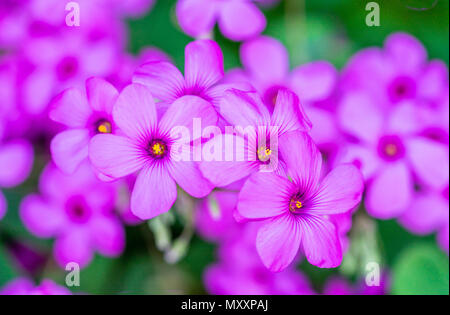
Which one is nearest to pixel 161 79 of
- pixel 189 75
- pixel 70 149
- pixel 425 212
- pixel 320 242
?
pixel 189 75

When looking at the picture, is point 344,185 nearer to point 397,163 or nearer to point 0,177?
point 397,163

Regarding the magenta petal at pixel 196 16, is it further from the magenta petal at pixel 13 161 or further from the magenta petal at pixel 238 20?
the magenta petal at pixel 13 161

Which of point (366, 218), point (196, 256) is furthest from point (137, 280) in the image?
point (366, 218)

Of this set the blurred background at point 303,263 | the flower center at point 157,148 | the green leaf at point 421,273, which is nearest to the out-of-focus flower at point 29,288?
the blurred background at point 303,263

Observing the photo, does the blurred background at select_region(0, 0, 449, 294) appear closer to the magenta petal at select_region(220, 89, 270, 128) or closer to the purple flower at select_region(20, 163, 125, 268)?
the purple flower at select_region(20, 163, 125, 268)

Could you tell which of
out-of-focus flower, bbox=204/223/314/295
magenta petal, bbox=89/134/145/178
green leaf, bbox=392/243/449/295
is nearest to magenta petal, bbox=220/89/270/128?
magenta petal, bbox=89/134/145/178
